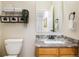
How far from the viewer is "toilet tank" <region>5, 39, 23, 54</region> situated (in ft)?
11.1

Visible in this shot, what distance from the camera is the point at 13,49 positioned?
11.1 ft

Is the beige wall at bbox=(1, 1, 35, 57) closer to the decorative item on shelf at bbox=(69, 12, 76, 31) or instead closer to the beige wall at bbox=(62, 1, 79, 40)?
the beige wall at bbox=(62, 1, 79, 40)

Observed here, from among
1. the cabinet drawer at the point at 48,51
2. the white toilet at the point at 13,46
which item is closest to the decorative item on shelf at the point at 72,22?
the cabinet drawer at the point at 48,51

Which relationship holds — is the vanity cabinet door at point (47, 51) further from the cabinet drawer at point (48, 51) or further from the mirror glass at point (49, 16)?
the mirror glass at point (49, 16)

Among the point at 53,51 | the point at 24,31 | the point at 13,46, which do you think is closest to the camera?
the point at 53,51

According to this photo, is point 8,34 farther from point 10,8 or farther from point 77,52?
point 77,52

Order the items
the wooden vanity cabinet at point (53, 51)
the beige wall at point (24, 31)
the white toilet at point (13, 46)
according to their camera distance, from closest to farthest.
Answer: the wooden vanity cabinet at point (53, 51) < the white toilet at point (13, 46) < the beige wall at point (24, 31)

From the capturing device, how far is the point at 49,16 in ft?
11.9

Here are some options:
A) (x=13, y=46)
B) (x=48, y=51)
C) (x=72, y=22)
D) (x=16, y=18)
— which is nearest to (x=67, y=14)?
(x=72, y=22)

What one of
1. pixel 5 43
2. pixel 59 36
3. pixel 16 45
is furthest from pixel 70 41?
pixel 5 43

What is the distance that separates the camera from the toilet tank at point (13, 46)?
3.37 meters

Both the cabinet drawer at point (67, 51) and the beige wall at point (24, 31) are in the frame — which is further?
the beige wall at point (24, 31)

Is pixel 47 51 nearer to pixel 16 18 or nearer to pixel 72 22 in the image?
pixel 72 22

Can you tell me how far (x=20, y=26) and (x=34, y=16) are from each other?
0.41 metres
